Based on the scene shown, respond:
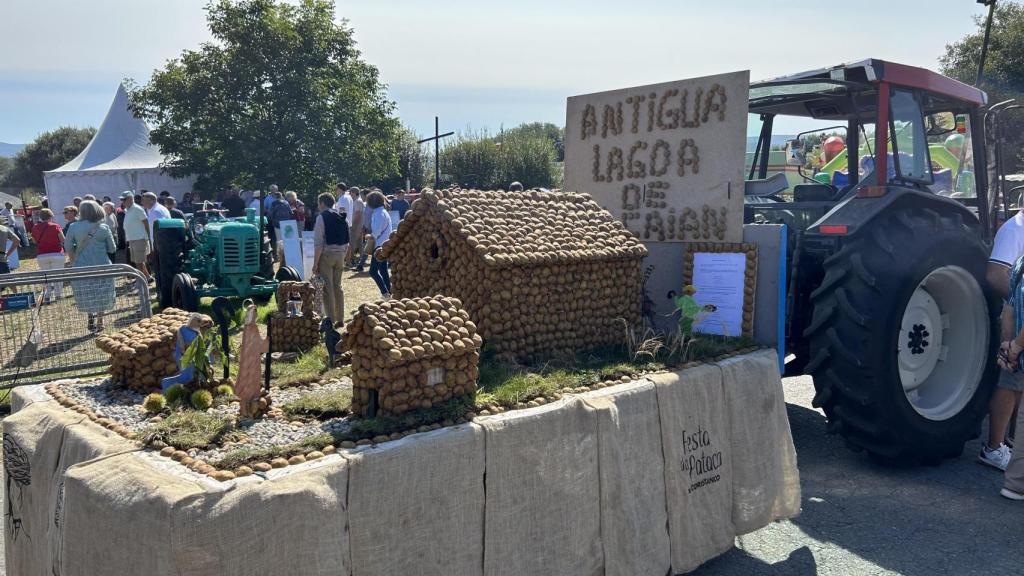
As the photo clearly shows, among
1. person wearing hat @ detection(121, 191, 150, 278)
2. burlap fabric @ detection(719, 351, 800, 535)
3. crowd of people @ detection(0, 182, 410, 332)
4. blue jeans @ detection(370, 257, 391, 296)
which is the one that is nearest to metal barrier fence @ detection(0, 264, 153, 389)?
crowd of people @ detection(0, 182, 410, 332)

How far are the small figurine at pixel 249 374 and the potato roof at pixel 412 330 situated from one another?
327 mm

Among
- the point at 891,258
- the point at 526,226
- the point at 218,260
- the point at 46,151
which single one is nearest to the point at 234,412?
the point at 526,226

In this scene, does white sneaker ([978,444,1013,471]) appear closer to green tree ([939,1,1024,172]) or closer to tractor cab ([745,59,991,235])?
tractor cab ([745,59,991,235])

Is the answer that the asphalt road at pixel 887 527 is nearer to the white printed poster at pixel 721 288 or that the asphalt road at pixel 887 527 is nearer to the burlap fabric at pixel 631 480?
the burlap fabric at pixel 631 480

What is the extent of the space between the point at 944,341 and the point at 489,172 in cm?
2998

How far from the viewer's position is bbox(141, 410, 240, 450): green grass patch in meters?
2.59

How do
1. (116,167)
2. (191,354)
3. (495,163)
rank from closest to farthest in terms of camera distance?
(191,354) → (116,167) → (495,163)

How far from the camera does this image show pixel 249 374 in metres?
2.91

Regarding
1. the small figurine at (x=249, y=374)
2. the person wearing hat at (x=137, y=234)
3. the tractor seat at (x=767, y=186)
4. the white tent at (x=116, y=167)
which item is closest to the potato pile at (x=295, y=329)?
the small figurine at (x=249, y=374)

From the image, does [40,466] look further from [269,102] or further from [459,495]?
[269,102]

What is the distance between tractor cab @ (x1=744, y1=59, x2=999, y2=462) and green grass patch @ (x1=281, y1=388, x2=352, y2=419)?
2.65m

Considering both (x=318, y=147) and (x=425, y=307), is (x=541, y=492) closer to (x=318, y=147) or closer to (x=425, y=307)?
(x=425, y=307)

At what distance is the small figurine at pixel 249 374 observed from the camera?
289cm

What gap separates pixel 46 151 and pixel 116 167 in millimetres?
28582
